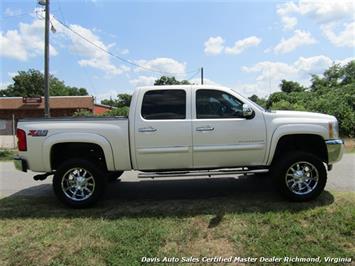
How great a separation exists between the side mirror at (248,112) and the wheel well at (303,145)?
0.63m

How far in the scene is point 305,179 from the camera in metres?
6.82

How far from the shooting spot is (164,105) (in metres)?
6.97

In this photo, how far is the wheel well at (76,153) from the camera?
23.2 feet

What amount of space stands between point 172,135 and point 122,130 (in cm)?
81

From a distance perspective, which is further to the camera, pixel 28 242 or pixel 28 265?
pixel 28 242

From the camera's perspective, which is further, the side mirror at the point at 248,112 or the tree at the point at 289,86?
the tree at the point at 289,86

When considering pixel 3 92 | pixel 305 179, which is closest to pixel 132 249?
pixel 305 179

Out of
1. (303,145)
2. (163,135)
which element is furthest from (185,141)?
(303,145)

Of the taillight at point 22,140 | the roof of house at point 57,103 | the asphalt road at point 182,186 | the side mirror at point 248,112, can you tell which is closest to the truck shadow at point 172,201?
the asphalt road at point 182,186

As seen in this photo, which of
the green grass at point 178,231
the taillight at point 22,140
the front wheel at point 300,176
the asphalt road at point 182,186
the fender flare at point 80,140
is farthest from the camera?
the asphalt road at point 182,186

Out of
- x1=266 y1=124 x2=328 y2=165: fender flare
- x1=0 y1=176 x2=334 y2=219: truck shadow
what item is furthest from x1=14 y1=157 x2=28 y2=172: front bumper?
x1=266 y1=124 x2=328 y2=165: fender flare

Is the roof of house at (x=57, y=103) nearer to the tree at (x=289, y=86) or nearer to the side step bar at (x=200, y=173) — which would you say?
the tree at (x=289, y=86)

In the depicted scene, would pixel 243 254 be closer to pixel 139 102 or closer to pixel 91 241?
pixel 91 241

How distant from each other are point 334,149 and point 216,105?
2.03 metres
